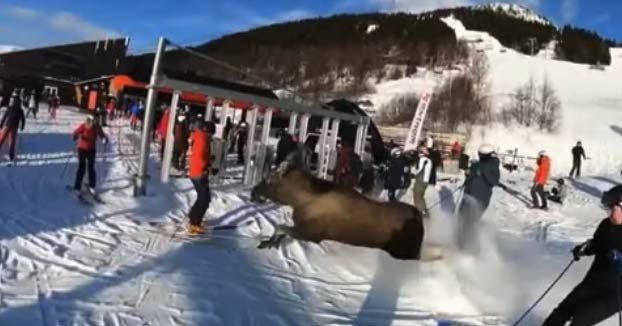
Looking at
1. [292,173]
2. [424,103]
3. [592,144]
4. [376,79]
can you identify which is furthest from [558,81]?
[292,173]

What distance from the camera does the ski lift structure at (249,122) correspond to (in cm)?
1387

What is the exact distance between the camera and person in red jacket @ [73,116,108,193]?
13.2 metres

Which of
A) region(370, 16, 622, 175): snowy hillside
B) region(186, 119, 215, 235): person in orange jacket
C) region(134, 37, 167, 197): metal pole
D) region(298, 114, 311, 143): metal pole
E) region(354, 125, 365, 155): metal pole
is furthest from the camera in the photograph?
region(370, 16, 622, 175): snowy hillside

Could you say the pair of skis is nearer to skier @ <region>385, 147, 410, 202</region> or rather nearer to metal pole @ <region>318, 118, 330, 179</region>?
skier @ <region>385, 147, 410, 202</region>

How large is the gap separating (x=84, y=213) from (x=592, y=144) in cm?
6810

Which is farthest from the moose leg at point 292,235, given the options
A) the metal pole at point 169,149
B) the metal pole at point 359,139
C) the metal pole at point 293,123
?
the metal pole at point 359,139

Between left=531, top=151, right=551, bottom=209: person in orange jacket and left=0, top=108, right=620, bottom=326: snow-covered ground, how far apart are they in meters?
7.56

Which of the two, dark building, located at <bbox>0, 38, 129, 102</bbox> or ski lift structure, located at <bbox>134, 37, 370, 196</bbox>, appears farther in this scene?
dark building, located at <bbox>0, 38, 129, 102</bbox>

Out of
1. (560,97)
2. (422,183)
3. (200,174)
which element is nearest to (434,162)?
(422,183)

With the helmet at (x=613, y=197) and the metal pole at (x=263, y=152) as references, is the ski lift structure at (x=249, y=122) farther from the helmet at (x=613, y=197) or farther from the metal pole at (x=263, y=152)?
the helmet at (x=613, y=197)

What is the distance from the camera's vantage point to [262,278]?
8.87m

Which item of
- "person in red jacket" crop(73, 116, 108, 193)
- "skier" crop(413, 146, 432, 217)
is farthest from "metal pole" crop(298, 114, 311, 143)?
"person in red jacket" crop(73, 116, 108, 193)

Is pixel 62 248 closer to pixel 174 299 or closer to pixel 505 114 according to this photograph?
pixel 174 299

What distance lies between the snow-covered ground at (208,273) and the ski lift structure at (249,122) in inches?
37.0
